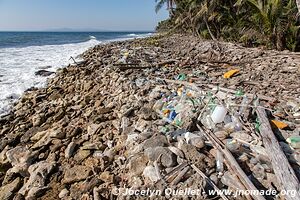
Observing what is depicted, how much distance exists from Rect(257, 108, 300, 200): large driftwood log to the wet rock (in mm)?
2211

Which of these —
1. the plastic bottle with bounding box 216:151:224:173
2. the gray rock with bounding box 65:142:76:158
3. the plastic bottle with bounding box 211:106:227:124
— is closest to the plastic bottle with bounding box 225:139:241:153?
the plastic bottle with bounding box 216:151:224:173

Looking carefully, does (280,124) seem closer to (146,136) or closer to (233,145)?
(233,145)

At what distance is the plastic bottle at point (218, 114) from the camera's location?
3658 mm

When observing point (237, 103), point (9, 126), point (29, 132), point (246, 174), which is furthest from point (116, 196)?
point (9, 126)

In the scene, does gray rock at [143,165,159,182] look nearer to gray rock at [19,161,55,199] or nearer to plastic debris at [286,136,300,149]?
gray rock at [19,161,55,199]

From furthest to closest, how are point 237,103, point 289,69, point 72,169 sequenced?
point 289,69, point 237,103, point 72,169

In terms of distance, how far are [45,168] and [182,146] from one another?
2.01m

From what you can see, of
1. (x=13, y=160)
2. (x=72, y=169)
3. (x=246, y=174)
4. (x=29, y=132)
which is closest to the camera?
(x=246, y=174)

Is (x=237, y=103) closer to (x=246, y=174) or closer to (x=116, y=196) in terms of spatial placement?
(x=246, y=174)

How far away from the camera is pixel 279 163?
2.62 m

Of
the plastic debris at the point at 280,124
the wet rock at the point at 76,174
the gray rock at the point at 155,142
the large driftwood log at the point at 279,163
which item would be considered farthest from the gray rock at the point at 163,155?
the plastic debris at the point at 280,124

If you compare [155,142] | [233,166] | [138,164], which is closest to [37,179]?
[138,164]

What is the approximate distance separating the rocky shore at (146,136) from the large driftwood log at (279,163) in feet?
0.19

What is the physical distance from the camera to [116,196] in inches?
109
